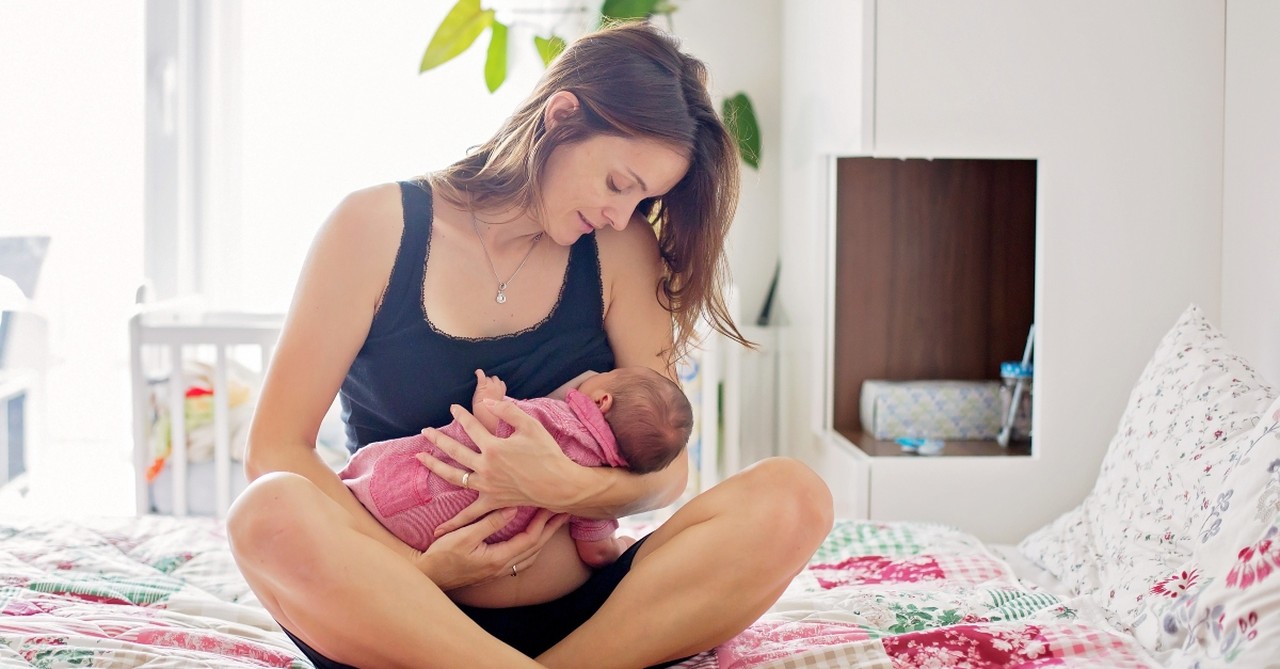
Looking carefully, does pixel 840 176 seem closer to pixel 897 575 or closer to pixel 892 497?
pixel 892 497

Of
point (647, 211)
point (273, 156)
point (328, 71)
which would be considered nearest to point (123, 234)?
point (273, 156)

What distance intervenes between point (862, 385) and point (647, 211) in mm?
→ 1283

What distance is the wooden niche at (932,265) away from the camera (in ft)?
8.71

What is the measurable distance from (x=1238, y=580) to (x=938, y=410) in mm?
1371

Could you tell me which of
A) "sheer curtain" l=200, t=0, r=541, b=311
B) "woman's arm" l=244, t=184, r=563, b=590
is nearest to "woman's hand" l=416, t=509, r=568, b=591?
"woman's arm" l=244, t=184, r=563, b=590

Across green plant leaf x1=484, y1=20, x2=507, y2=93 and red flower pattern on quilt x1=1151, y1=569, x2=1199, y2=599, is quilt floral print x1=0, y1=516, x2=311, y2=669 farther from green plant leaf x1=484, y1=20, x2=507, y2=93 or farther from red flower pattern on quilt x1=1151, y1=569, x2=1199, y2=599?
green plant leaf x1=484, y1=20, x2=507, y2=93

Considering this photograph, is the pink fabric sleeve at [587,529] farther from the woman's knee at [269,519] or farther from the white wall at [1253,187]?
the white wall at [1253,187]

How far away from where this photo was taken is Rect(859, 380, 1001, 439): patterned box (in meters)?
2.49

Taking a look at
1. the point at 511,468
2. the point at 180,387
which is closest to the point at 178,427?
the point at 180,387

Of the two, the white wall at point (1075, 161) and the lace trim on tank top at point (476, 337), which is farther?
the white wall at point (1075, 161)

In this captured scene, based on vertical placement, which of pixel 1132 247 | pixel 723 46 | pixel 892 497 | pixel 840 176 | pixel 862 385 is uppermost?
pixel 723 46

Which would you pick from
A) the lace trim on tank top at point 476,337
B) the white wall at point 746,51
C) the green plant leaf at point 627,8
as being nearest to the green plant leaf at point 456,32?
the green plant leaf at point 627,8

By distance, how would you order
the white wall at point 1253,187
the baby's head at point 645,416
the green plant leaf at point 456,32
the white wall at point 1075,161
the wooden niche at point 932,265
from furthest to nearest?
the green plant leaf at point 456,32, the wooden niche at point 932,265, the white wall at point 1075,161, the white wall at point 1253,187, the baby's head at point 645,416

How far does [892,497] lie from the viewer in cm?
228
